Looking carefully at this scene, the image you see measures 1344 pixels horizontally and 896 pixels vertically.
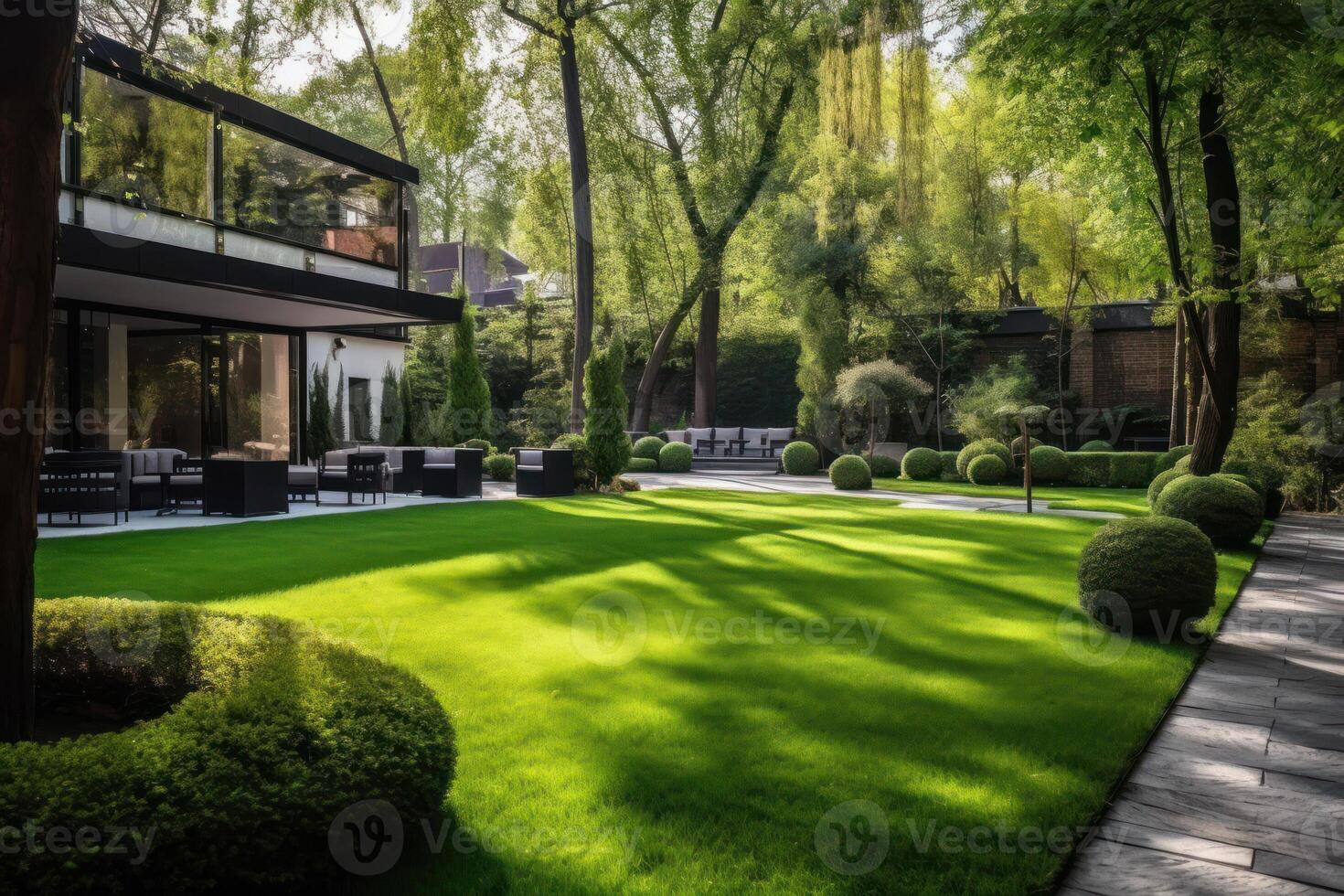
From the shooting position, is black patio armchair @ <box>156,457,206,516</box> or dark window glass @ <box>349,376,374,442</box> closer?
black patio armchair @ <box>156,457,206,516</box>

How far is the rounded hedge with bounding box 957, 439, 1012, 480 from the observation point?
18.3 m

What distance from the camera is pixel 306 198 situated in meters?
15.6

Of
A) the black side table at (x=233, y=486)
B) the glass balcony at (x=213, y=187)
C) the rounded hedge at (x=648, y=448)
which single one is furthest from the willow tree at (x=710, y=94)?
the black side table at (x=233, y=486)

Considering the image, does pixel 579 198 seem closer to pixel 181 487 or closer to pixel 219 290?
pixel 219 290

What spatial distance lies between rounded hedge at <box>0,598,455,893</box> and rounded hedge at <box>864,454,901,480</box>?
18.6 metres

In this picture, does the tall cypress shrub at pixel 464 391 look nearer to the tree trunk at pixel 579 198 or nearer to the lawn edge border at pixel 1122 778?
the tree trunk at pixel 579 198

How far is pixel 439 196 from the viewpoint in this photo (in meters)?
31.7

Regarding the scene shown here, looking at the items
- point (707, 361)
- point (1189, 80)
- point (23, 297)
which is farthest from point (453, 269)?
point (23, 297)

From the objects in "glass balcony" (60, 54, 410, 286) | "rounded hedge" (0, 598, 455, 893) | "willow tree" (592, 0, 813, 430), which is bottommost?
"rounded hedge" (0, 598, 455, 893)

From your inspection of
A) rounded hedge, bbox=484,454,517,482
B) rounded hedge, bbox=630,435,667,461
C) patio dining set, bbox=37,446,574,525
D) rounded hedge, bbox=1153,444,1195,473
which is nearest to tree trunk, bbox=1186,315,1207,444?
rounded hedge, bbox=1153,444,1195,473

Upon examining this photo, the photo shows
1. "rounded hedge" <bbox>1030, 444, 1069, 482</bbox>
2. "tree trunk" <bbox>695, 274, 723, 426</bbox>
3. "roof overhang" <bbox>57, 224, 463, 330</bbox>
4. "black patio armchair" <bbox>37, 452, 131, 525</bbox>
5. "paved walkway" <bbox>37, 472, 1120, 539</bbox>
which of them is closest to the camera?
"black patio armchair" <bbox>37, 452, 131, 525</bbox>

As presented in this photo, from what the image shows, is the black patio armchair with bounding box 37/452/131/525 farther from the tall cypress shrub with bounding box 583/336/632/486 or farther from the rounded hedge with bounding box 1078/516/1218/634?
the rounded hedge with bounding box 1078/516/1218/634

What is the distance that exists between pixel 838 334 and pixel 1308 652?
17.9 m

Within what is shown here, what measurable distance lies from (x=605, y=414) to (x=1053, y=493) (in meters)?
8.38
